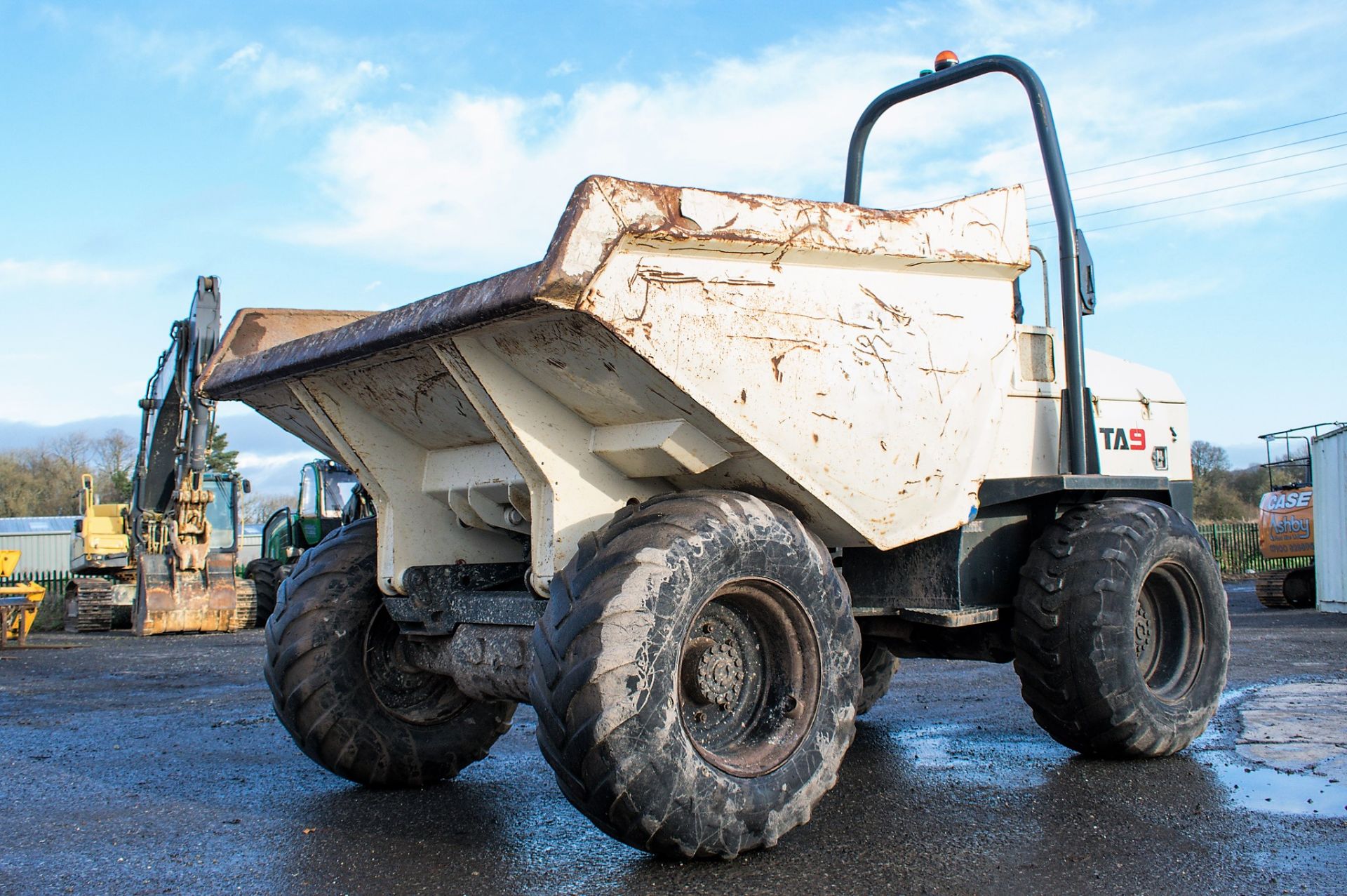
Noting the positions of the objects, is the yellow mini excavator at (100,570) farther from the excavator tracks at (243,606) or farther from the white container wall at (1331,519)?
the white container wall at (1331,519)

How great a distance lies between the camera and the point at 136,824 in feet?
13.6

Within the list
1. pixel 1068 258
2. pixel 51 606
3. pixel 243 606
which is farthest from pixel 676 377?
pixel 51 606

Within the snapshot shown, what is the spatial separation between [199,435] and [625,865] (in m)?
14.8

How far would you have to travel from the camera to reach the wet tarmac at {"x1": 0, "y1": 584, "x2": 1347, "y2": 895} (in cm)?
333

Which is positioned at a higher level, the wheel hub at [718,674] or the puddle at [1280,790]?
the wheel hub at [718,674]

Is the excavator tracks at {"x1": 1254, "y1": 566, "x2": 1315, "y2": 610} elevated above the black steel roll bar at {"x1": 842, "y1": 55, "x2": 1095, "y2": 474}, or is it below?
below

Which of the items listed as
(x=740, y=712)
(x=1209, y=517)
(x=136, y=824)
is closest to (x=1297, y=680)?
(x=740, y=712)

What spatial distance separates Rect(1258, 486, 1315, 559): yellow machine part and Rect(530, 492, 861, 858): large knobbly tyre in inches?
669

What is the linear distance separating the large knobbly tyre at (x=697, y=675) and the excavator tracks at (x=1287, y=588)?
1693 cm

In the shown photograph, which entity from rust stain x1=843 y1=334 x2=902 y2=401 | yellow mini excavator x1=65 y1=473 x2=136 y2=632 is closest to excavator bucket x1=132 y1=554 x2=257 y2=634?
yellow mini excavator x1=65 y1=473 x2=136 y2=632

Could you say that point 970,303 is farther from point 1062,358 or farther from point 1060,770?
point 1060,770

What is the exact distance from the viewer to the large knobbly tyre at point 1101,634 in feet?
15.6

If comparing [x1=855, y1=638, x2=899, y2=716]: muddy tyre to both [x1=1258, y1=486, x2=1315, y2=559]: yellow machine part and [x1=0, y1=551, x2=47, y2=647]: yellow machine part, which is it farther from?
[x1=1258, y1=486, x2=1315, y2=559]: yellow machine part

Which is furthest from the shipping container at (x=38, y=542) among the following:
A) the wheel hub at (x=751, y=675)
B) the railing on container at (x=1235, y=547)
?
the wheel hub at (x=751, y=675)
